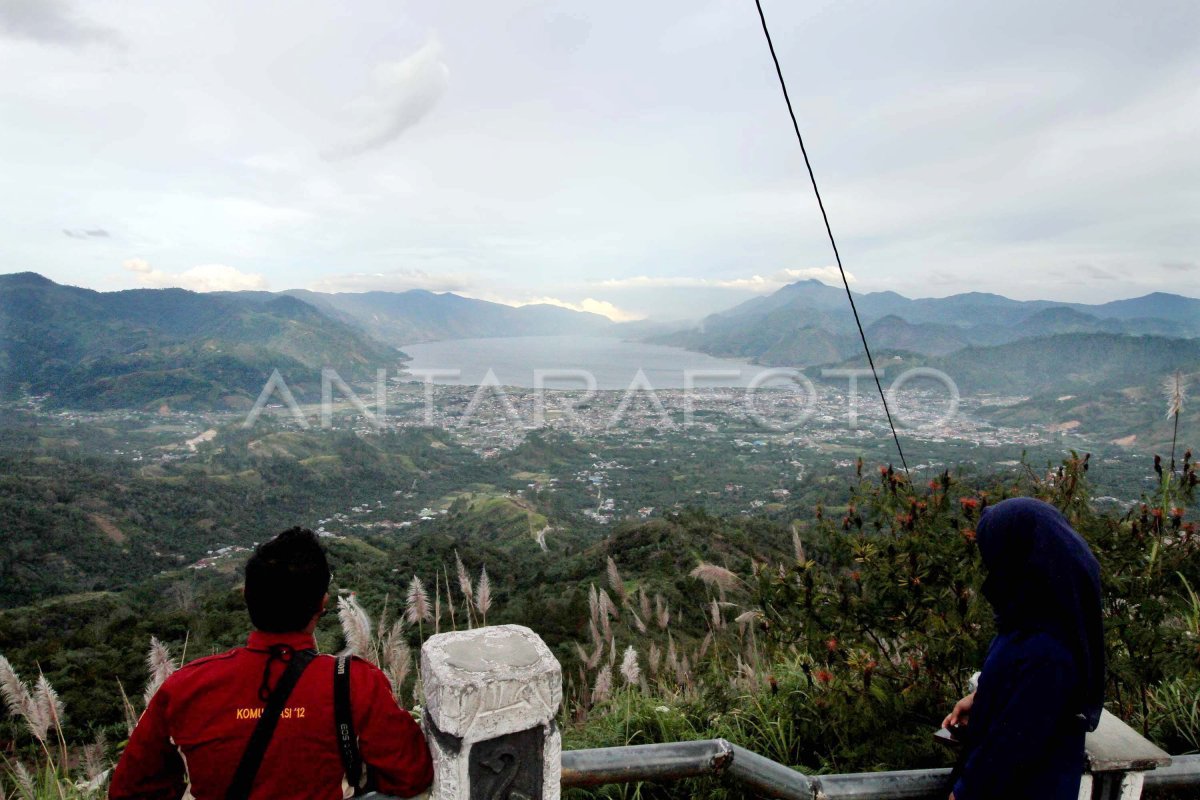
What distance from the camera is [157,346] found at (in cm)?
9938

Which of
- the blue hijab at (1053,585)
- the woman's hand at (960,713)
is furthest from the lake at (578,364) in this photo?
the blue hijab at (1053,585)

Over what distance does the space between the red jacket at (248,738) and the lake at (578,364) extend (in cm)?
8857

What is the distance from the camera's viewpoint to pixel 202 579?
23531mm

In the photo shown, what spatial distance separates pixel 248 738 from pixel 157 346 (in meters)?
121

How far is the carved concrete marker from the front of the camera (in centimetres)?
103

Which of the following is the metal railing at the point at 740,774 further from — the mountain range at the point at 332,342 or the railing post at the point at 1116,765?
the mountain range at the point at 332,342

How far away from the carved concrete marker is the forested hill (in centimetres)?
8895

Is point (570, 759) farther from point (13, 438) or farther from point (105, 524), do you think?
point (13, 438)

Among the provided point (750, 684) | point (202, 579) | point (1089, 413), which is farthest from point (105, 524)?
point (1089, 413)

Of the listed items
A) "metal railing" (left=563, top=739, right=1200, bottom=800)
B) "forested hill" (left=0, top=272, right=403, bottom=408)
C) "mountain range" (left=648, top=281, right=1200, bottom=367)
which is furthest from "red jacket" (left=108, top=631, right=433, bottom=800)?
"mountain range" (left=648, top=281, right=1200, bottom=367)

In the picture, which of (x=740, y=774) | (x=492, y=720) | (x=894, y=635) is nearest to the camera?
(x=492, y=720)

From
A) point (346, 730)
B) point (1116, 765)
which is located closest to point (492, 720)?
point (346, 730)

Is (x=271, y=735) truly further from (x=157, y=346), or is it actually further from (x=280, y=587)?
(x=157, y=346)

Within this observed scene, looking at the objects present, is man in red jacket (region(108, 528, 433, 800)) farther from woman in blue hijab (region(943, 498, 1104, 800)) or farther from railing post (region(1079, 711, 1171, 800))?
railing post (region(1079, 711, 1171, 800))
